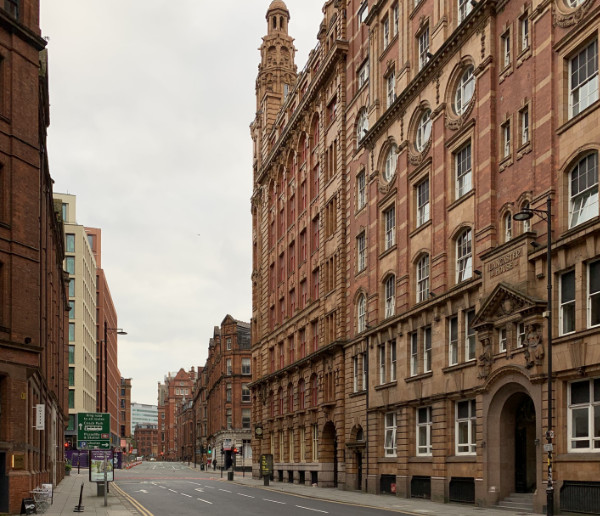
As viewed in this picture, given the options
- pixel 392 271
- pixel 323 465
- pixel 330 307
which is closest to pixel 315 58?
pixel 330 307

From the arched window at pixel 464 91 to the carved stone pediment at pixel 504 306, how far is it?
9.56 meters

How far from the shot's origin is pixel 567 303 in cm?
2833

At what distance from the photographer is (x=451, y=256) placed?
3794 centimetres

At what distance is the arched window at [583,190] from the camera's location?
27.6 metres

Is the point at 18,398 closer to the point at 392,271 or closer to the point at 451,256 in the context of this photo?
the point at 451,256

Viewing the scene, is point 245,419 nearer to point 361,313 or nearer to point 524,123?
point 361,313

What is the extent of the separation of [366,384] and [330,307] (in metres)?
9.56

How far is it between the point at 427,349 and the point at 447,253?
4.93m

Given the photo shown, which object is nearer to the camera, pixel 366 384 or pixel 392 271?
pixel 392 271

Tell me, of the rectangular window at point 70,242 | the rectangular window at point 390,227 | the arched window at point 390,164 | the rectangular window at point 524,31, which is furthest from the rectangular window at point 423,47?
the rectangular window at point 70,242

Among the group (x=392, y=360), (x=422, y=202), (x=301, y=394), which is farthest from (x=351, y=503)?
(x=301, y=394)

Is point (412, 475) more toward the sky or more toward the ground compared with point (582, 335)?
more toward the ground

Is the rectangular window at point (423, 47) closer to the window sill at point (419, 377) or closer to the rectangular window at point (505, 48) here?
the rectangular window at point (505, 48)

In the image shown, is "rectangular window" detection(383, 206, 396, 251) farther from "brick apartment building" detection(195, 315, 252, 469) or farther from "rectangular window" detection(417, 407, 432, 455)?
"brick apartment building" detection(195, 315, 252, 469)
